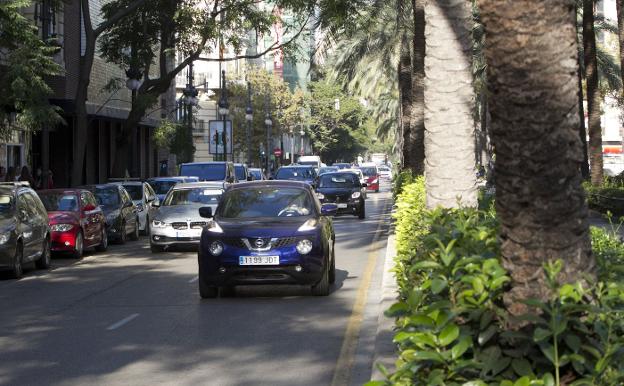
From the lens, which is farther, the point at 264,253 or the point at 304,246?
the point at 304,246

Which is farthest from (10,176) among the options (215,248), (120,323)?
(120,323)

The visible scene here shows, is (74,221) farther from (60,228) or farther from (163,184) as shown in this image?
(163,184)

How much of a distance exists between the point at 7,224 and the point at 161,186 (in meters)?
18.5

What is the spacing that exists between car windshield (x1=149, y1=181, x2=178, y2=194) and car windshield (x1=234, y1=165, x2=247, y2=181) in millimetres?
5679

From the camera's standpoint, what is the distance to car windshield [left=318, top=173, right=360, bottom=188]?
39844mm

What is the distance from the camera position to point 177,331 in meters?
13.0

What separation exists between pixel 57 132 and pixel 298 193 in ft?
114

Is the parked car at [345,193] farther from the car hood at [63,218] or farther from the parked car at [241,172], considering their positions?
the car hood at [63,218]

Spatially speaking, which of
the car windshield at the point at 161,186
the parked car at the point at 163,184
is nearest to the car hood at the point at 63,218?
the parked car at the point at 163,184

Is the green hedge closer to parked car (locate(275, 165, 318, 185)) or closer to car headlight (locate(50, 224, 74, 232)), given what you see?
car headlight (locate(50, 224, 74, 232))

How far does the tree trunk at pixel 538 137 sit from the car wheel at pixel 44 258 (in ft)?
58.3

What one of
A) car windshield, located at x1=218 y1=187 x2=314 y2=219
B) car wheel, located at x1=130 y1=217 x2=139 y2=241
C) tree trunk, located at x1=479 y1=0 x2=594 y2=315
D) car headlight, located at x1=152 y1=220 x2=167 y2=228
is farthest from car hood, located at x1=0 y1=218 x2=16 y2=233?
tree trunk, located at x1=479 y1=0 x2=594 y2=315

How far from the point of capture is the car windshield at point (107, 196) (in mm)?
30656

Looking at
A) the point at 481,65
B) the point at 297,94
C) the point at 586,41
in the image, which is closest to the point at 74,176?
the point at 586,41
